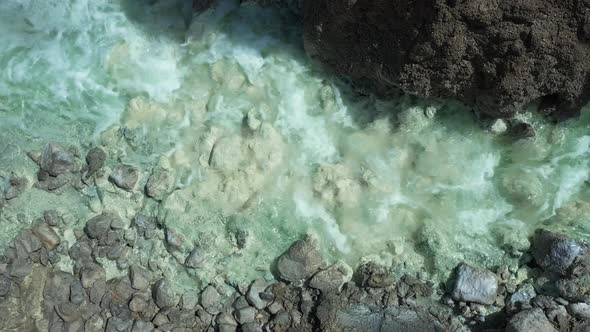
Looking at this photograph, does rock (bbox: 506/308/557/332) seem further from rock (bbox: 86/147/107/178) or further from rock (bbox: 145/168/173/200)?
rock (bbox: 86/147/107/178)

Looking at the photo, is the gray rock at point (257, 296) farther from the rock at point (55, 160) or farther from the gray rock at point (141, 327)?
the rock at point (55, 160)

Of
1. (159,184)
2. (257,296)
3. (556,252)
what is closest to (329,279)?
(257,296)

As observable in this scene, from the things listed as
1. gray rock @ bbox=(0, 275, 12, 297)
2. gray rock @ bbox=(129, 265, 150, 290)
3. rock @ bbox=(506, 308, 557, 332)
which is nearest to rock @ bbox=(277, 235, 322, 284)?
gray rock @ bbox=(129, 265, 150, 290)

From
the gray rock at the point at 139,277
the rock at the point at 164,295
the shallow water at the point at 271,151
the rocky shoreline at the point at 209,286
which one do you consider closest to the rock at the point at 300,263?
the rocky shoreline at the point at 209,286

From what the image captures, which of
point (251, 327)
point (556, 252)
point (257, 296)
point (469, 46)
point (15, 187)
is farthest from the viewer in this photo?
point (15, 187)

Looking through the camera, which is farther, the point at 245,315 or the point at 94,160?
the point at 94,160

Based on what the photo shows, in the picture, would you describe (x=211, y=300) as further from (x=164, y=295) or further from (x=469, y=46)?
(x=469, y=46)

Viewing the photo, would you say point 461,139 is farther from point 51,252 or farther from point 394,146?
point 51,252

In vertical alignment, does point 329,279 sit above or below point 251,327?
above
